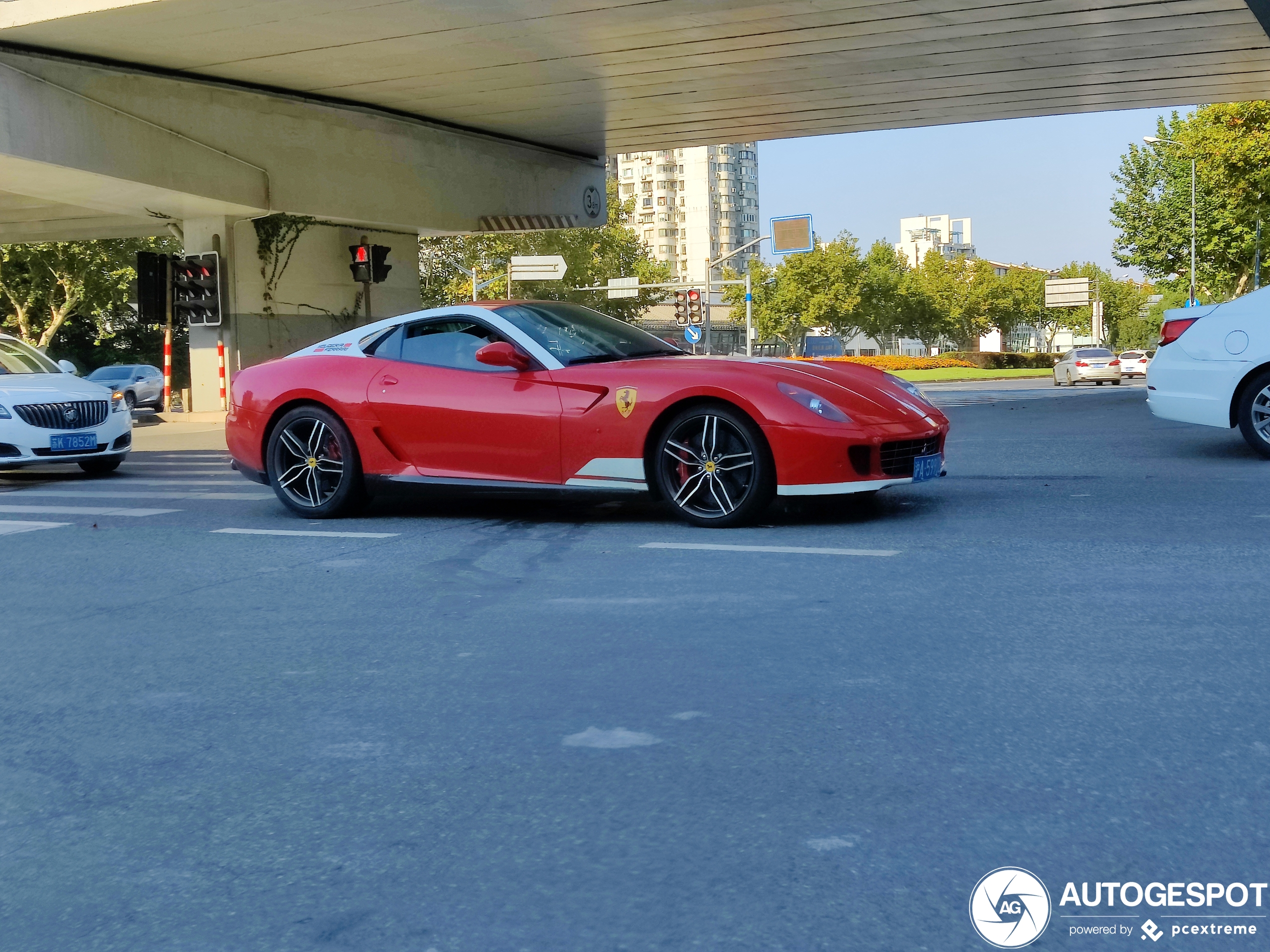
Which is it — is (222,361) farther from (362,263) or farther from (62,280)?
(62,280)

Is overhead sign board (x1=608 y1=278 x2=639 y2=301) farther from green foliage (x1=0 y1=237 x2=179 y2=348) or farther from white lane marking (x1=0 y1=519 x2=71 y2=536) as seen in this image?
white lane marking (x1=0 y1=519 x2=71 y2=536)

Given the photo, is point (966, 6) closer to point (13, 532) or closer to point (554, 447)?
point (554, 447)

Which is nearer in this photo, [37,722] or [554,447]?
[37,722]

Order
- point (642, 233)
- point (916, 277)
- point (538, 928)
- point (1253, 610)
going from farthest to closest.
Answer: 1. point (642, 233)
2. point (916, 277)
3. point (1253, 610)
4. point (538, 928)

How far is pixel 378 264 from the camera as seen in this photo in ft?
87.3

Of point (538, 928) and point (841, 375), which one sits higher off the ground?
point (841, 375)

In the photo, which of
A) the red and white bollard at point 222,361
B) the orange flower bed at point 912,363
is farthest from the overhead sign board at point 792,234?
the red and white bollard at point 222,361

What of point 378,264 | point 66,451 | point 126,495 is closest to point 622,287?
point 378,264

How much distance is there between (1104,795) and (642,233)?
17286 centimetres

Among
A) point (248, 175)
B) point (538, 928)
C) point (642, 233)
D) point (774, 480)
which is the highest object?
point (642, 233)

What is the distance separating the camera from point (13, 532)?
8484 millimetres

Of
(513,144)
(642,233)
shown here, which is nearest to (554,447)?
(513,144)

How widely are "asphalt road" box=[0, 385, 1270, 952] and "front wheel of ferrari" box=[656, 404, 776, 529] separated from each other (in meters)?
0.37

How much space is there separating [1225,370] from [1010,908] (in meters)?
9.01
